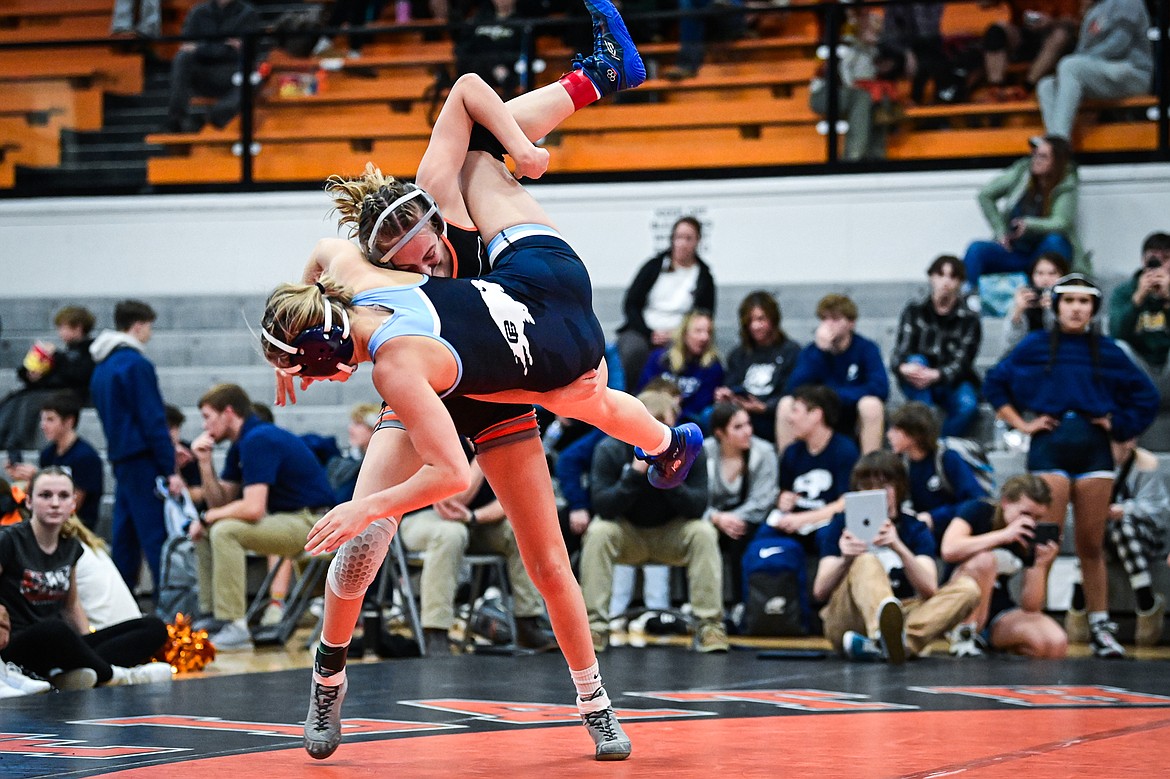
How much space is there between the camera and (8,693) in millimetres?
5242

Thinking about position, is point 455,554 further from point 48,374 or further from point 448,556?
point 48,374

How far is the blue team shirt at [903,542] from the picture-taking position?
6676mm

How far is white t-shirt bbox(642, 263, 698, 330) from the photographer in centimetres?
905

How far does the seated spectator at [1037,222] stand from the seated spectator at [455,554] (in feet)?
11.0

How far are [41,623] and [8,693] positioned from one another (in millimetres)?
295

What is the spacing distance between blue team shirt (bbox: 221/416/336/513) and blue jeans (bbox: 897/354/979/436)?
3153mm

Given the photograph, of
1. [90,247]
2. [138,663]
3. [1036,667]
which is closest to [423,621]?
[138,663]

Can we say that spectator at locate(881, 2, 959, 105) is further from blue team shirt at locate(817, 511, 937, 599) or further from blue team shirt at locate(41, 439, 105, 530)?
blue team shirt at locate(41, 439, 105, 530)

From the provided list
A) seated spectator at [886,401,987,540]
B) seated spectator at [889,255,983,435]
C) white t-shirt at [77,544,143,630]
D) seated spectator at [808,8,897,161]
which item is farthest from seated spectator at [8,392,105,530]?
seated spectator at [808,8,897,161]

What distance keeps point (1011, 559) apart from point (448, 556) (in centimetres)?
252

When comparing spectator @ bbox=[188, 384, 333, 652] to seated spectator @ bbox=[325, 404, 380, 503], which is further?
seated spectator @ bbox=[325, 404, 380, 503]

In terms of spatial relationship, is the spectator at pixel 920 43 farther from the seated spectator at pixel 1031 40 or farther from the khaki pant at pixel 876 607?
the khaki pant at pixel 876 607

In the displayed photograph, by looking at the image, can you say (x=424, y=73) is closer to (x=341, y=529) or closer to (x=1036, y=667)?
(x=1036, y=667)

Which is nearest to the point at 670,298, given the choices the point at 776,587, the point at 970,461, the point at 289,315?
the point at 970,461
